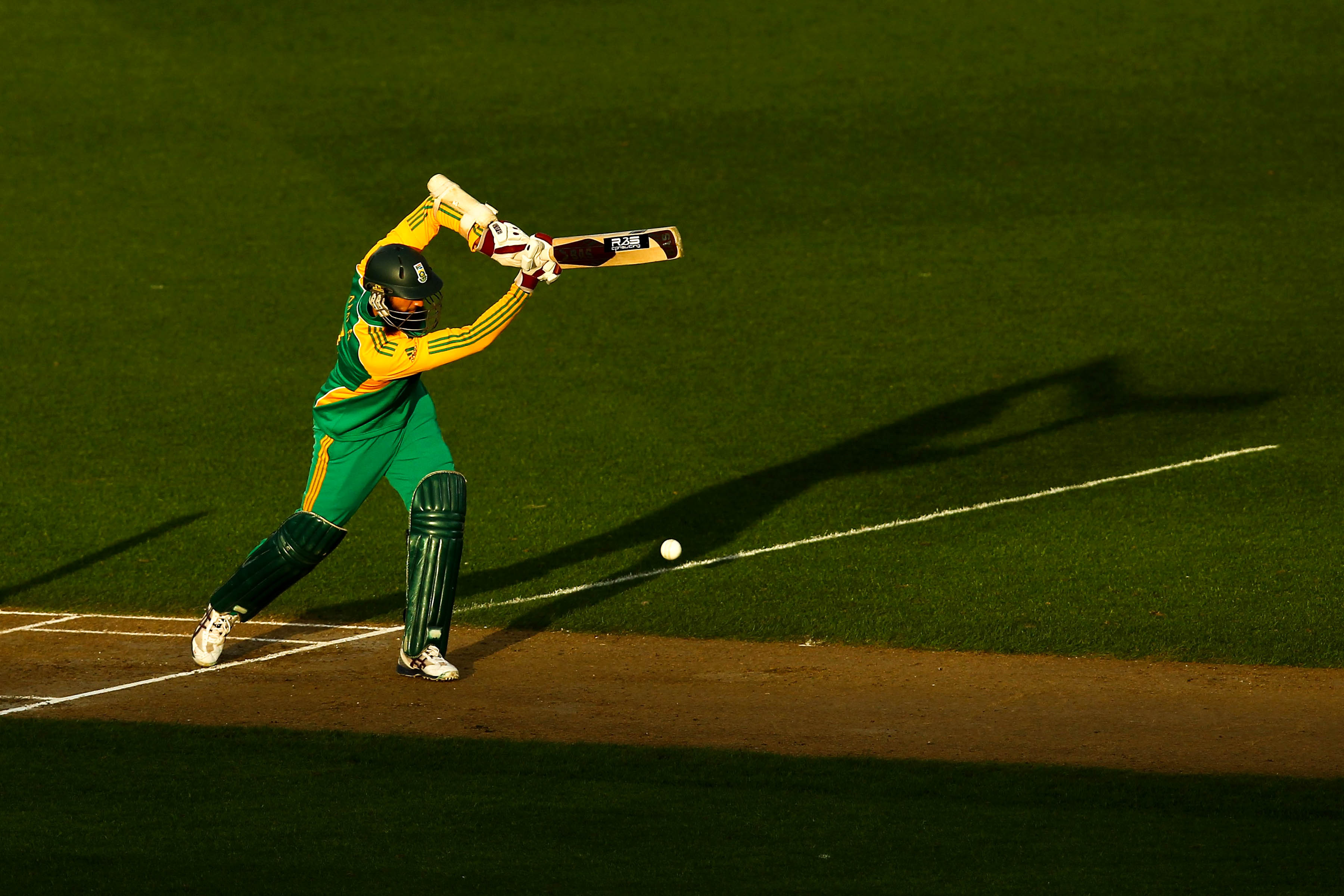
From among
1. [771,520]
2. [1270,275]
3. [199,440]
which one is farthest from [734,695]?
[1270,275]

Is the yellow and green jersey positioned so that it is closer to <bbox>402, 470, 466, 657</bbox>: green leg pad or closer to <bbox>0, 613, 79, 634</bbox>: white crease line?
<bbox>402, 470, 466, 657</bbox>: green leg pad

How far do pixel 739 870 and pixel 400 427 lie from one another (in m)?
3.76

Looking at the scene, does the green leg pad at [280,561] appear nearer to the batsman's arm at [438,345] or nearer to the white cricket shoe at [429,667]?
the white cricket shoe at [429,667]

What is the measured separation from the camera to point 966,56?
2750 centimetres

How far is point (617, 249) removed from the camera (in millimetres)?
9875

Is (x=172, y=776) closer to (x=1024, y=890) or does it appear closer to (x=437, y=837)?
(x=437, y=837)

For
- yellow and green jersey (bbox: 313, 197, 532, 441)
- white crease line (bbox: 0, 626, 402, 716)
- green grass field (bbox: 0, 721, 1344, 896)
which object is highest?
yellow and green jersey (bbox: 313, 197, 532, 441)

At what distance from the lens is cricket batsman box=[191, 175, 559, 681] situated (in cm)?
919

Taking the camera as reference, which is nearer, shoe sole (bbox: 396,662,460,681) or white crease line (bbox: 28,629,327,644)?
shoe sole (bbox: 396,662,460,681)

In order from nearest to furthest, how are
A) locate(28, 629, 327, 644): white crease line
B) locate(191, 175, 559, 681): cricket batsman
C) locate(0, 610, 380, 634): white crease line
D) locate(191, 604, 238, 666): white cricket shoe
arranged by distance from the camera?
locate(191, 175, 559, 681): cricket batsman < locate(191, 604, 238, 666): white cricket shoe < locate(28, 629, 327, 644): white crease line < locate(0, 610, 380, 634): white crease line

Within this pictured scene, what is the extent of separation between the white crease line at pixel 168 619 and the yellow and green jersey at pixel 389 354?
1578 mm

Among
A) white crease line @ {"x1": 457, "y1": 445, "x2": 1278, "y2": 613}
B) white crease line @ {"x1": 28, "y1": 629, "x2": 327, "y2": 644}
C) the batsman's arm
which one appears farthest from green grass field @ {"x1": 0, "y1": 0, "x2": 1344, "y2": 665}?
the batsman's arm

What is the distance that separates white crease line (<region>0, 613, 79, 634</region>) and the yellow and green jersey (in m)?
2.42

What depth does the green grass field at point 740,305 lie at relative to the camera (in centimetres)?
1185
